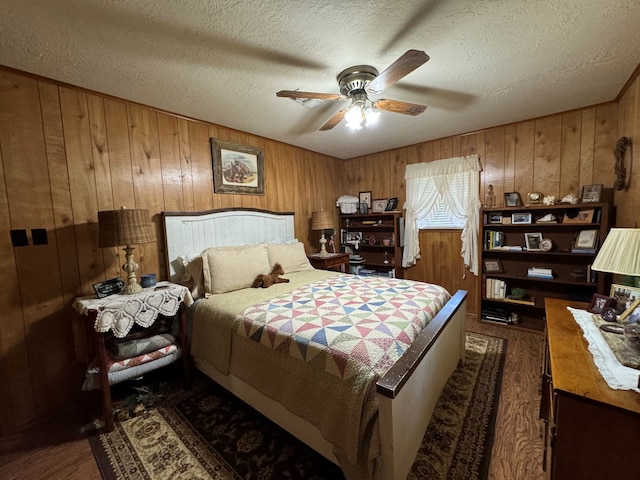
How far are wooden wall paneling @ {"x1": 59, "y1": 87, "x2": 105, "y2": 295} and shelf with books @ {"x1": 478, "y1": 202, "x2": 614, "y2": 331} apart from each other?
3862mm

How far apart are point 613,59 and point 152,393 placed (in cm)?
410

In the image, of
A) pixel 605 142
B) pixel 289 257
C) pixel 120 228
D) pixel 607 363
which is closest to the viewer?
pixel 607 363

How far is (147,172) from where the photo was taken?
7.66 feet

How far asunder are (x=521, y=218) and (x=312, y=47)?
2.82 metres

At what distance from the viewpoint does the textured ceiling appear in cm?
131

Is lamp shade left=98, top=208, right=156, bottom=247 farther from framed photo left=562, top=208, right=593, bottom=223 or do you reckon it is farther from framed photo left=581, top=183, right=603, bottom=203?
framed photo left=581, top=183, right=603, bottom=203

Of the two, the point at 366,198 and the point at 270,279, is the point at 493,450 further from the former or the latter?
the point at 366,198

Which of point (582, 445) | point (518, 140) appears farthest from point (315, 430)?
point (518, 140)

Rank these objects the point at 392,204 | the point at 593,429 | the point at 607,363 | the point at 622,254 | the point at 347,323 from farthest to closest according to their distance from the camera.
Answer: the point at 392,204 → the point at 347,323 → the point at 622,254 → the point at 607,363 → the point at 593,429

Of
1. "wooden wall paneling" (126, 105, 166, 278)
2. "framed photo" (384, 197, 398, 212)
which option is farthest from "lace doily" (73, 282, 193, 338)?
"framed photo" (384, 197, 398, 212)

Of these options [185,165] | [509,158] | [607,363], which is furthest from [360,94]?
[509,158]

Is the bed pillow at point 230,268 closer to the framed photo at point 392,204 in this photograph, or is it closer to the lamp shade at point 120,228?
the lamp shade at point 120,228

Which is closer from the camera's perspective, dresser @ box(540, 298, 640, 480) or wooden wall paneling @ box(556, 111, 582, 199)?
dresser @ box(540, 298, 640, 480)

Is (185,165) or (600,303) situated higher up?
(185,165)
